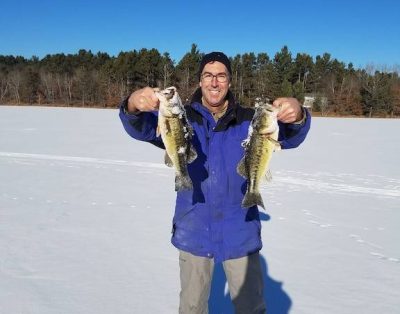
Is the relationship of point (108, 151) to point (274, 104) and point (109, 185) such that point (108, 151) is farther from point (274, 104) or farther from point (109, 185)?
point (274, 104)

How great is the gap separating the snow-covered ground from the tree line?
122 feet

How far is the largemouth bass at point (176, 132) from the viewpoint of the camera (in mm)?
2012

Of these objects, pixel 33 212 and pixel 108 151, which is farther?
pixel 108 151

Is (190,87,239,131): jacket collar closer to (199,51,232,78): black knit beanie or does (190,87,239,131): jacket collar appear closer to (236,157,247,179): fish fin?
(199,51,232,78): black knit beanie

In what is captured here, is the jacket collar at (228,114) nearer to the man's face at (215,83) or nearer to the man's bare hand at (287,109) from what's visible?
the man's face at (215,83)

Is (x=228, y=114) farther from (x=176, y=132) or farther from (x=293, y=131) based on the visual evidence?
(x=176, y=132)

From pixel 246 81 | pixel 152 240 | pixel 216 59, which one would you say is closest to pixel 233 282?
pixel 216 59

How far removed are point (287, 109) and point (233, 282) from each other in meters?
1.14

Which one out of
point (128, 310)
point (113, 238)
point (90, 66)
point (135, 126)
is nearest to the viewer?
point (135, 126)

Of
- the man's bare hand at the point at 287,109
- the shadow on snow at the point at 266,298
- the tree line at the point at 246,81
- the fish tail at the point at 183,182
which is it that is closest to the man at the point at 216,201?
the man's bare hand at the point at 287,109

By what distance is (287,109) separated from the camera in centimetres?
228

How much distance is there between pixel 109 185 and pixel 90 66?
2361 inches

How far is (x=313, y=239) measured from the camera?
5.48m

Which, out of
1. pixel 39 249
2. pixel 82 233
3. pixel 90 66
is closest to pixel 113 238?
pixel 82 233
